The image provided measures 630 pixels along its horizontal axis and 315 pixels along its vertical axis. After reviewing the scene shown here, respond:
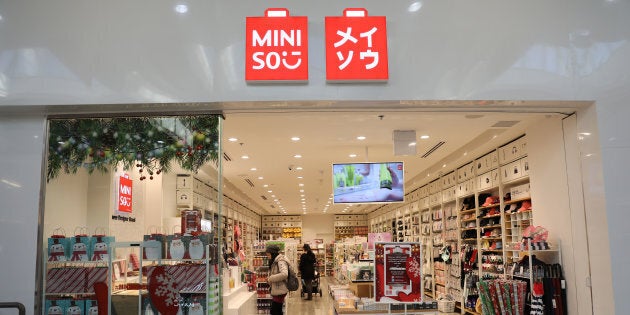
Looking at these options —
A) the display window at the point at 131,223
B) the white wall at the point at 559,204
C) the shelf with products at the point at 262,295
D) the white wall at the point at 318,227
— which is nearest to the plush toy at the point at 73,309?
the display window at the point at 131,223

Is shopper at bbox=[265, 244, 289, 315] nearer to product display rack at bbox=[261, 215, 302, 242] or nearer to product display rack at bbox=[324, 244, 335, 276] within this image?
product display rack at bbox=[324, 244, 335, 276]

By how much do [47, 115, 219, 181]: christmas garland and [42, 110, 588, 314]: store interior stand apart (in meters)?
0.04

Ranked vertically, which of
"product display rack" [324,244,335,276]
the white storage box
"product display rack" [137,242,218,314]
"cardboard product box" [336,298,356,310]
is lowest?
"product display rack" [324,244,335,276]

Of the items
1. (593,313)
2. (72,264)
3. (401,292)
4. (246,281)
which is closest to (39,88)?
(72,264)

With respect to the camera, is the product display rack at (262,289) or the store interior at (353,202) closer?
the store interior at (353,202)

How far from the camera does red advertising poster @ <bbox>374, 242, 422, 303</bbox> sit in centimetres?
599

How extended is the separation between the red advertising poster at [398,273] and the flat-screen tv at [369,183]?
1813 millimetres

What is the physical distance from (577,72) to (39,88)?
176 inches

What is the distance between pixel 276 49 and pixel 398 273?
2.94m

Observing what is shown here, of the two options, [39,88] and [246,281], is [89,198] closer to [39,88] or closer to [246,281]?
[39,88]

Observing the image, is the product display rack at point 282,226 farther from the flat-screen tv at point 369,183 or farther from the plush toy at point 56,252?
the plush toy at point 56,252

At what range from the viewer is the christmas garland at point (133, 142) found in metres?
4.76

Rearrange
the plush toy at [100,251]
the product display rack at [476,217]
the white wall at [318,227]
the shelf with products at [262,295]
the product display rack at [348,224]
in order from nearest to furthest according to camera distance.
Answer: the plush toy at [100,251] < the product display rack at [476,217] < the shelf with products at [262,295] < the product display rack at [348,224] < the white wall at [318,227]

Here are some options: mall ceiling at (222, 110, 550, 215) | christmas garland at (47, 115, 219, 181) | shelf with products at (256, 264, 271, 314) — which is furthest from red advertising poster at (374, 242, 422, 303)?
shelf with products at (256, 264, 271, 314)
